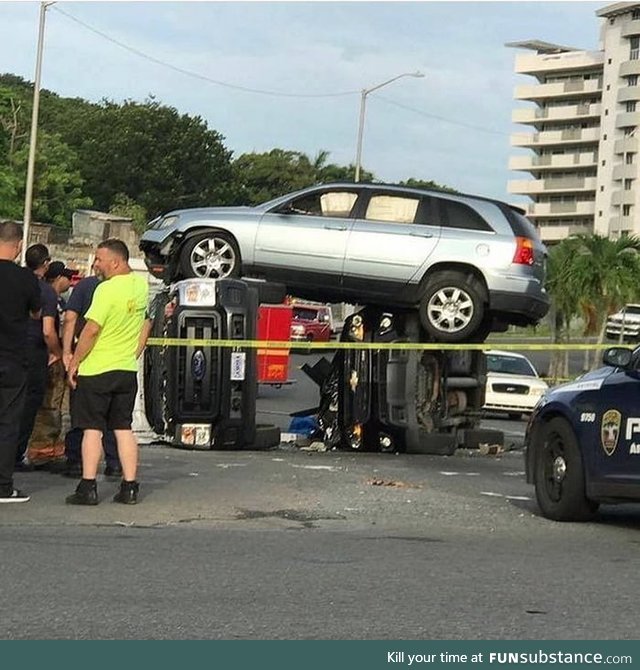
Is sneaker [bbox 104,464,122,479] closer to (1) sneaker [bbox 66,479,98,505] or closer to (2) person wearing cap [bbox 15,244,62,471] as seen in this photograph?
(2) person wearing cap [bbox 15,244,62,471]

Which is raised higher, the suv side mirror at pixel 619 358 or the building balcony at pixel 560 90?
the building balcony at pixel 560 90

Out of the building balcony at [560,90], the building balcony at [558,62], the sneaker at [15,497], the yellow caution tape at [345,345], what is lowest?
the sneaker at [15,497]

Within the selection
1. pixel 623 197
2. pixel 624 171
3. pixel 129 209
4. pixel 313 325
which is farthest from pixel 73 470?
pixel 624 171

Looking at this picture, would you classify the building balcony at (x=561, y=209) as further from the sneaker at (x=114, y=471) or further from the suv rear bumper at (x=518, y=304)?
the sneaker at (x=114, y=471)

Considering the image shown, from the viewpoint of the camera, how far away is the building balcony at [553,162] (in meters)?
126

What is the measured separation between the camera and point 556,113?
12988 centimetres

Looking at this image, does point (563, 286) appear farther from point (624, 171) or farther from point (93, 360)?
point (624, 171)

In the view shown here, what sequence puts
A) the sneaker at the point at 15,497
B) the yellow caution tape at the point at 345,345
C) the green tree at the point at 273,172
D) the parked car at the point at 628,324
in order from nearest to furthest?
the sneaker at the point at 15,497 < the yellow caution tape at the point at 345,345 < the parked car at the point at 628,324 < the green tree at the point at 273,172

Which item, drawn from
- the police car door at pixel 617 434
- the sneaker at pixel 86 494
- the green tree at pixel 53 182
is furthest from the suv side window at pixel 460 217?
the green tree at pixel 53 182

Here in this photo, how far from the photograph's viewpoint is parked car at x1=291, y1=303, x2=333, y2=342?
49031 mm

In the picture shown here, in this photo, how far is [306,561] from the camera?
8.84 meters

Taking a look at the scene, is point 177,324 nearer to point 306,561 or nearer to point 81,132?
point 306,561

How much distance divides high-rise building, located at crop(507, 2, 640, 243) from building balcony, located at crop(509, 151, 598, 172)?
0.08 meters

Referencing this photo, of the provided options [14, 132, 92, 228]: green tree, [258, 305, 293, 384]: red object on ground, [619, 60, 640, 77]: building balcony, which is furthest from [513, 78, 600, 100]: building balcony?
[258, 305, 293, 384]: red object on ground
